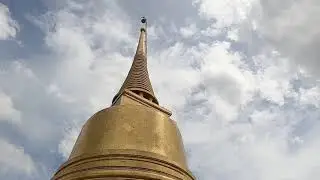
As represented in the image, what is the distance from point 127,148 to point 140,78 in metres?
4.91

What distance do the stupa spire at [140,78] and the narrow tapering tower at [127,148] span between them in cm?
146

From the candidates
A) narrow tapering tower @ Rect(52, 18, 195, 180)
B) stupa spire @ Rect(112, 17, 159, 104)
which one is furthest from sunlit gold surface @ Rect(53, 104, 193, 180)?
stupa spire @ Rect(112, 17, 159, 104)

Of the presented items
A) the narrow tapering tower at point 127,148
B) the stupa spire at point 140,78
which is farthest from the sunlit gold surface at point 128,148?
the stupa spire at point 140,78

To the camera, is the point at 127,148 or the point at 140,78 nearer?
the point at 127,148

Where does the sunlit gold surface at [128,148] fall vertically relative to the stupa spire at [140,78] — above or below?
below

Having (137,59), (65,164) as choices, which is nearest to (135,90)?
(137,59)

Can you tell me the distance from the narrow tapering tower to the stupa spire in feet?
4.77

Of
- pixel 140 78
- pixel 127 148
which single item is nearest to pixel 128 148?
pixel 127 148

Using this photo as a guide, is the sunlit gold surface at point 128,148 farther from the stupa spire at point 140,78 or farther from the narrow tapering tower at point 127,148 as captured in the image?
the stupa spire at point 140,78

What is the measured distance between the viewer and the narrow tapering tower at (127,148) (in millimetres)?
11008

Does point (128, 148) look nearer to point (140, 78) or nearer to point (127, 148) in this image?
point (127, 148)

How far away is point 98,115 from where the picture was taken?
13.1m

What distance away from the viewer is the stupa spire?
15414 mm

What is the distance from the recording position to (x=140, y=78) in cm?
1602
